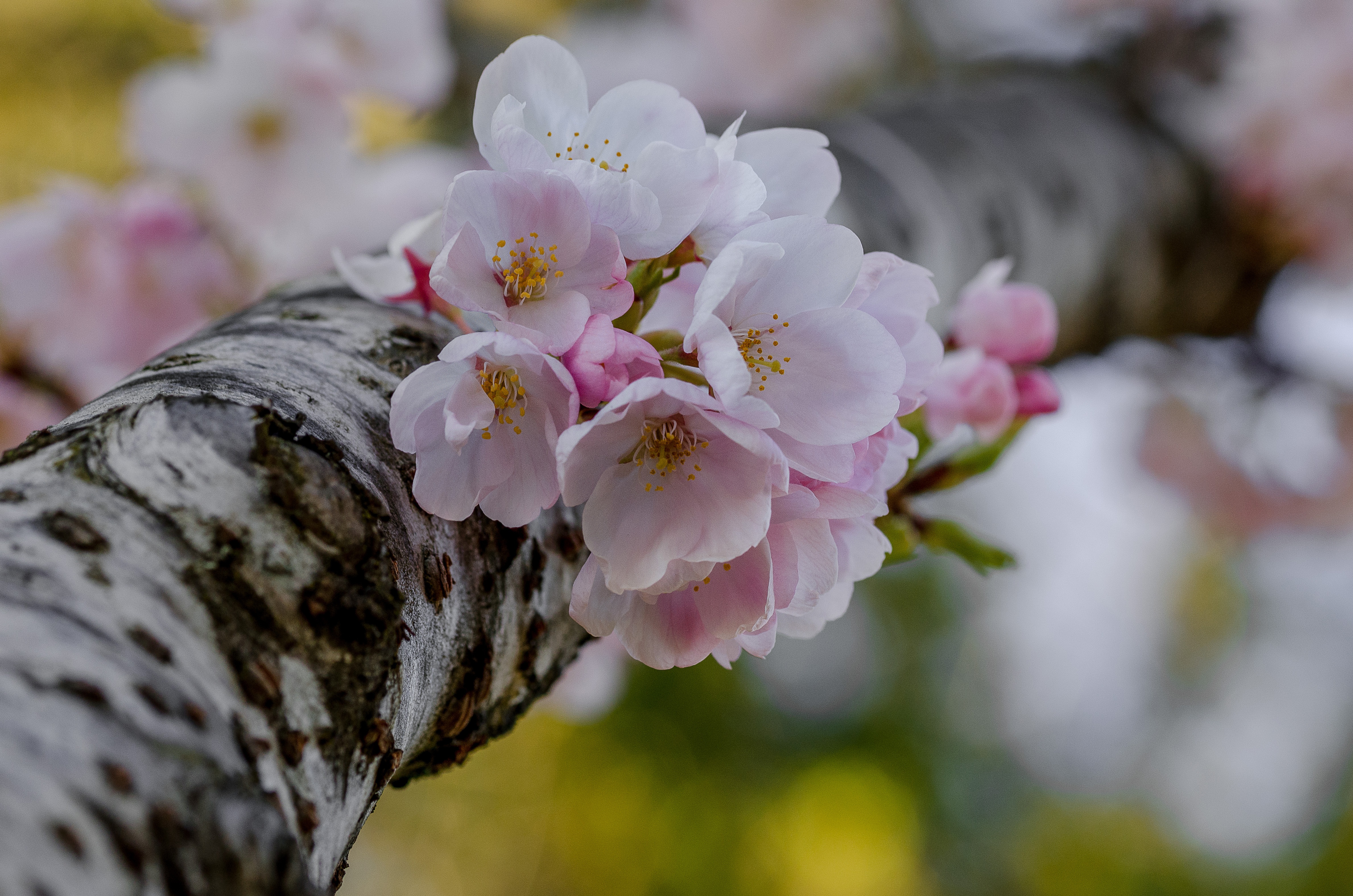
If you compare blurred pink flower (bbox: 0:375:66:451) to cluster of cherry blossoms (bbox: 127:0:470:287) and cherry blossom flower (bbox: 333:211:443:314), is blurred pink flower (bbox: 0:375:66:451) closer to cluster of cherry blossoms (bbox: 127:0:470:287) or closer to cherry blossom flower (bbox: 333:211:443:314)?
cluster of cherry blossoms (bbox: 127:0:470:287)

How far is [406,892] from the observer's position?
3.10 metres

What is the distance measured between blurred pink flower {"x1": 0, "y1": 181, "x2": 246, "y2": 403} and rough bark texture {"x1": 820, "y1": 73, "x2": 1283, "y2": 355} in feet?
1.73

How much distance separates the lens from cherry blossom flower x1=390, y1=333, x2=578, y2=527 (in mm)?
251

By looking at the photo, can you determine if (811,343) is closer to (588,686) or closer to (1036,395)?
(1036,395)

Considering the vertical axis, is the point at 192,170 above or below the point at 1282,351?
above

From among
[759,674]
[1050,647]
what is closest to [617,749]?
[759,674]

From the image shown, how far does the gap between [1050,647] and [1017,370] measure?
2787mm

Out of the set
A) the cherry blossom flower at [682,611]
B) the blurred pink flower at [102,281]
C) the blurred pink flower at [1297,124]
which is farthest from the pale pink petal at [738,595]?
the blurred pink flower at [1297,124]

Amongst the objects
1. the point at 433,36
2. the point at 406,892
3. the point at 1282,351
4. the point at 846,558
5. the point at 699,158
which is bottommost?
the point at 406,892

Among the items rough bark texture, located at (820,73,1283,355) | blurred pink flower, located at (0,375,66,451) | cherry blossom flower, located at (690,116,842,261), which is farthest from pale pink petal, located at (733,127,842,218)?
blurred pink flower, located at (0,375,66,451)

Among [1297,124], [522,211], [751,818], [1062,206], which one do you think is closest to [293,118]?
[522,211]

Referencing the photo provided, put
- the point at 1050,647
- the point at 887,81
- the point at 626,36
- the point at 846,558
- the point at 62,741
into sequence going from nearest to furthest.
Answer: the point at 62,741, the point at 846,558, the point at 626,36, the point at 887,81, the point at 1050,647

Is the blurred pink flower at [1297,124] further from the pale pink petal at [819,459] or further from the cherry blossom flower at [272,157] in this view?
the pale pink petal at [819,459]

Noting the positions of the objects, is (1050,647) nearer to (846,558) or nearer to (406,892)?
(406,892)
